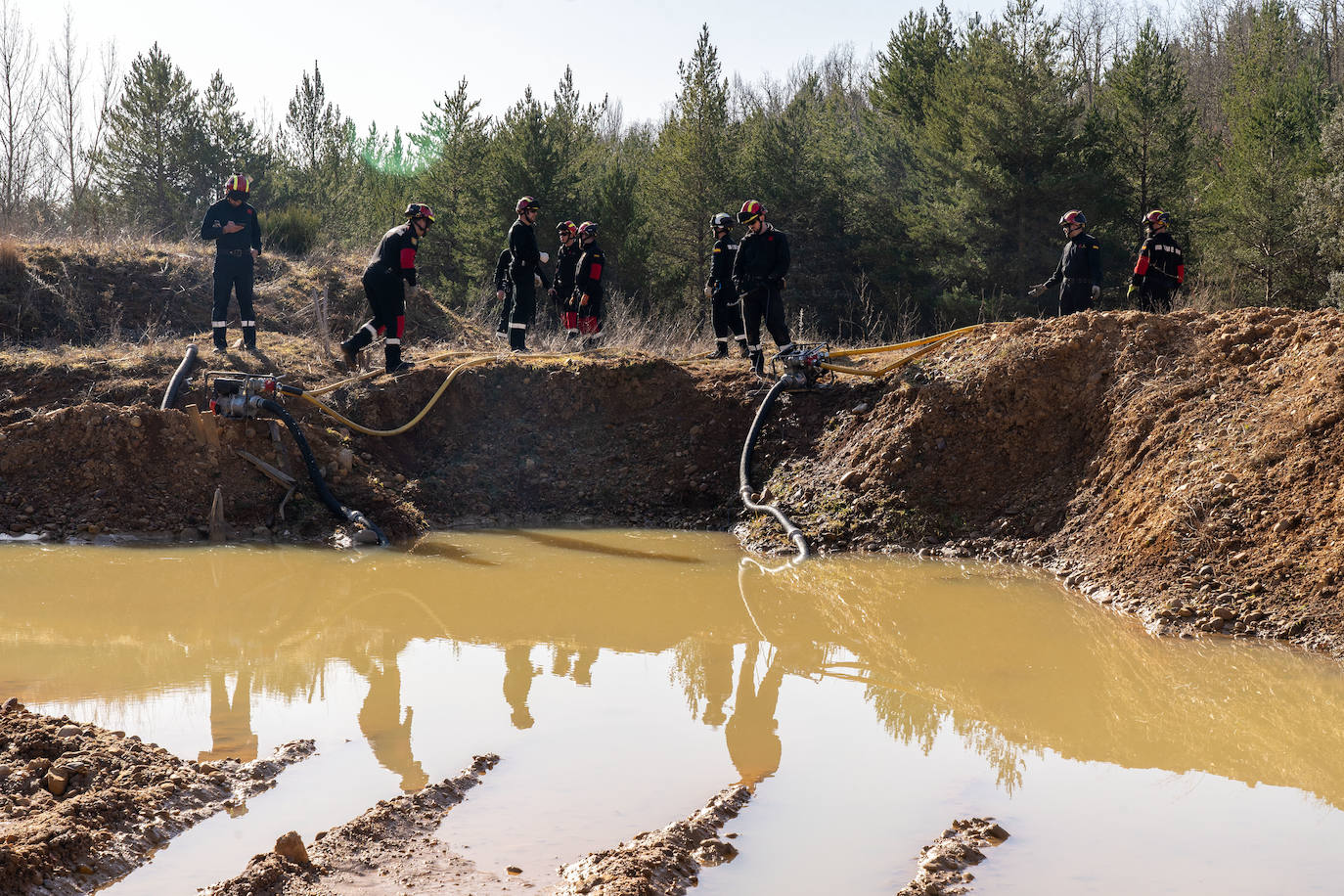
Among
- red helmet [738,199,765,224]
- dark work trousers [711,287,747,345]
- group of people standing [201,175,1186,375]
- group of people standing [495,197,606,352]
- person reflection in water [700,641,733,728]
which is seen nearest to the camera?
person reflection in water [700,641,733,728]

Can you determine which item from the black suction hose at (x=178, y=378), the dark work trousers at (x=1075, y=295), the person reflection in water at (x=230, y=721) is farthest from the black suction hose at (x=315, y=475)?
the dark work trousers at (x=1075, y=295)

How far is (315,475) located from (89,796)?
6.43m

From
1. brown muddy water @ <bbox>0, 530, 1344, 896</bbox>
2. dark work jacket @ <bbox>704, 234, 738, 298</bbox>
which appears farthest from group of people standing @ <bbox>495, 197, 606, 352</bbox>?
brown muddy water @ <bbox>0, 530, 1344, 896</bbox>

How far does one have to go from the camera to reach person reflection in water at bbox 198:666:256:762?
4.93 m

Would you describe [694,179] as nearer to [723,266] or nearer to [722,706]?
[723,266]

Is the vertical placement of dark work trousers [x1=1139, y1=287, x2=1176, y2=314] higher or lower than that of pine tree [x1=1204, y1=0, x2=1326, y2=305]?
lower

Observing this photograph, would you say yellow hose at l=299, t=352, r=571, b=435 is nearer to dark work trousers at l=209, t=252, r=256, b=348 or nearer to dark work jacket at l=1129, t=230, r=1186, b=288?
dark work trousers at l=209, t=252, r=256, b=348

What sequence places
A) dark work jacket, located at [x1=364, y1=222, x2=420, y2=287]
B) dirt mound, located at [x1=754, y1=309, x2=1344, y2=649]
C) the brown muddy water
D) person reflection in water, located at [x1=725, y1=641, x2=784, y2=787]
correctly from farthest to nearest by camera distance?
dark work jacket, located at [x1=364, y1=222, x2=420, y2=287]
dirt mound, located at [x1=754, y1=309, x2=1344, y2=649]
person reflection in water, located at [x1=725, y1=641, x2=784, y2=787]
the brown muddy water

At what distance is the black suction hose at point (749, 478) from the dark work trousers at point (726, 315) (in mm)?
1708

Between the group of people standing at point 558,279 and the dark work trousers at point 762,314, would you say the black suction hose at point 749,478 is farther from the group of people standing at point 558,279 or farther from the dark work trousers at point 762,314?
the group of people standing at point 558,279

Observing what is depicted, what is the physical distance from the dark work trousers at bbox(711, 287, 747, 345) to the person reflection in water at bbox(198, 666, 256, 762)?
26.0ft

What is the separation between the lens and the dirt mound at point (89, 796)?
3607mm

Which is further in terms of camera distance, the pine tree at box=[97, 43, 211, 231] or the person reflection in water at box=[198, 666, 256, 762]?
the pine tree at box=[97, 43, 211, 231]

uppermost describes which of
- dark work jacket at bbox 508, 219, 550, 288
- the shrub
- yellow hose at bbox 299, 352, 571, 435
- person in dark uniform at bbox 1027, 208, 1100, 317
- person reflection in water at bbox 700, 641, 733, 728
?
the shrub
